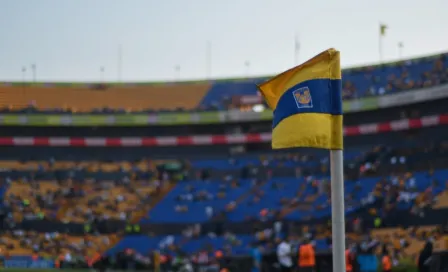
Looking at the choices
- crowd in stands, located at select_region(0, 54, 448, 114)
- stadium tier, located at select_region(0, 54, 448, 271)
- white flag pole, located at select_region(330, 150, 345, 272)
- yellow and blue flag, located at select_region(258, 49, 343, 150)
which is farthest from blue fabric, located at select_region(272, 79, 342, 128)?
crowd in stands, located at select_region(0, 54, 448, 114)

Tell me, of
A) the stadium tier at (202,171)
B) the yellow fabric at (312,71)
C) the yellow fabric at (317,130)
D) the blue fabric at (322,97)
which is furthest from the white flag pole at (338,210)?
the stadium tier at (202,171)

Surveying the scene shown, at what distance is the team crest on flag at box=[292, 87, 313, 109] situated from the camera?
323 inches

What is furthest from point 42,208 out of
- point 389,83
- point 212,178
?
point 389,83

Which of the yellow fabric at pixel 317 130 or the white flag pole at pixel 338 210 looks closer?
the white flag pole at pixel 338 210

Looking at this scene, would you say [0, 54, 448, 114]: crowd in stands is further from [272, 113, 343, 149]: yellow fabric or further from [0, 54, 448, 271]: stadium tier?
[272, 113, 343, 149]: yellow fabric

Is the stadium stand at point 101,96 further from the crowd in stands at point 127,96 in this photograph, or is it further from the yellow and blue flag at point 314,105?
the yellow and blue flag at point 314,105

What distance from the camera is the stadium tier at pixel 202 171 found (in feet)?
128

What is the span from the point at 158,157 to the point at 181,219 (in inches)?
389

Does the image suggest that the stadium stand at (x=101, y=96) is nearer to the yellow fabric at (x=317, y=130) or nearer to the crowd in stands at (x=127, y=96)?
the crowd in stands at (x=127, y=96)

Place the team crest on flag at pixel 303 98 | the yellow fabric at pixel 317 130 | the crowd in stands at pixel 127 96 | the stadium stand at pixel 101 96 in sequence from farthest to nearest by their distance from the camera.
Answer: the stadium stand at pixel 101 96 → the crowd in stands at pixel 127 96 → the team crest on flag at pixel 303 98 → the yellow fabric at pixel 317 130

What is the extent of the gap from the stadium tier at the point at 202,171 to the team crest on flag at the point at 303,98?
22.4 meters

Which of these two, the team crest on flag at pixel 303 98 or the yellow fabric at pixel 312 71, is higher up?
the yellow fabric at pixel 312 71

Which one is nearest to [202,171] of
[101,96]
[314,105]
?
[101,96]

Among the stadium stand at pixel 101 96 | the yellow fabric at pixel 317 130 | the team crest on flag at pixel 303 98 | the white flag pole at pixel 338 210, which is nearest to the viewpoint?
the white flag pole at pixel 338 210
